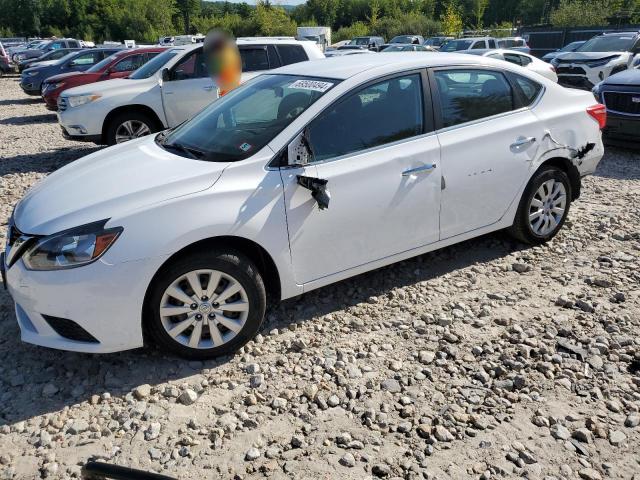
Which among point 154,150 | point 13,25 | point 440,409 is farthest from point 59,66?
point 13,25

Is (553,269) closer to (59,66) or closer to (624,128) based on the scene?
(624,128)

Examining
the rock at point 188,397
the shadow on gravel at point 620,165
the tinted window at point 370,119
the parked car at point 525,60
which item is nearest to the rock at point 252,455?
the rock at point 188,397

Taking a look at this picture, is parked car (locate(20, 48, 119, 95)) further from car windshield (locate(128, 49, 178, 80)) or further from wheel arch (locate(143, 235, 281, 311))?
wheel arch (locate(143, 235, 281, 311))

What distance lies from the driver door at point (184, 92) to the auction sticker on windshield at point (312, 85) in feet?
16.8

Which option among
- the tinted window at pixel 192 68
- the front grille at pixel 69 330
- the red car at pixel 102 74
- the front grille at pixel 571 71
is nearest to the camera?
the front grille at pixel 69 330

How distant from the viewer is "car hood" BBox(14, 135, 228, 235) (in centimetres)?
318

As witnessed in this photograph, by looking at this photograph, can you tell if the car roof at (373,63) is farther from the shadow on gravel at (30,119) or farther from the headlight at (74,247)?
the shadow on gravel at (30,119)

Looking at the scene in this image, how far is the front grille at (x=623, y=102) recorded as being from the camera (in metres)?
8.36

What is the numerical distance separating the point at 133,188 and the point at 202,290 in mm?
728

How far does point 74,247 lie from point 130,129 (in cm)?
634

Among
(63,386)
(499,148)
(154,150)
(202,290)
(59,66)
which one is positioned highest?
(59,66)

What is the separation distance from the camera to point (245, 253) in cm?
349

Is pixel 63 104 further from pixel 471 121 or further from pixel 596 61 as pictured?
pixel 596 61

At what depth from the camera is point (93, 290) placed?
3.04 meters
